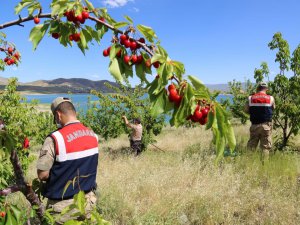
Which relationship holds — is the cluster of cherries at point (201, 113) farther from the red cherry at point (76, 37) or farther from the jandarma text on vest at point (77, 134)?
the jandarma text on vest at point (77, 134)

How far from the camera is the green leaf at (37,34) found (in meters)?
1.88

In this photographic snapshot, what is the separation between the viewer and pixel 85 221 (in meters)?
1.94

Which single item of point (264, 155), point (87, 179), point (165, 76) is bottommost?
point (264, 155)

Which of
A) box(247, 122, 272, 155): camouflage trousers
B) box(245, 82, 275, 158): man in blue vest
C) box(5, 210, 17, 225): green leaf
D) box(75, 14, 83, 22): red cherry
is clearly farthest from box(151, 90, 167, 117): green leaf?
box(247, 122, 272, 155): camouflage trousers

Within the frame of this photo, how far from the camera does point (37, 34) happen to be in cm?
190

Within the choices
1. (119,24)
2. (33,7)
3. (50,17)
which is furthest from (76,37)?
(119,24)

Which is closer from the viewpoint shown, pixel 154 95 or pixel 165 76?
pixel 165 76

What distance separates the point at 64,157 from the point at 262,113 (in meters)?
6.61

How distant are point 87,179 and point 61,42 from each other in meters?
1.77

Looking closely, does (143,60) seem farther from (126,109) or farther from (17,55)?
(126,109)

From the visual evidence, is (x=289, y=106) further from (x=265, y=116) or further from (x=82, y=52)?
(x=82, y=52)

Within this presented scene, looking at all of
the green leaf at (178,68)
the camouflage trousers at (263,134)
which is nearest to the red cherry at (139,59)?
the green leaf at (178,68)

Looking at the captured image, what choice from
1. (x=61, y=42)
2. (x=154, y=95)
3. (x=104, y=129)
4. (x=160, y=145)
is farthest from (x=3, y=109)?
(x=160, y=145)

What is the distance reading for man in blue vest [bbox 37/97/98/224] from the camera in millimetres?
3207
